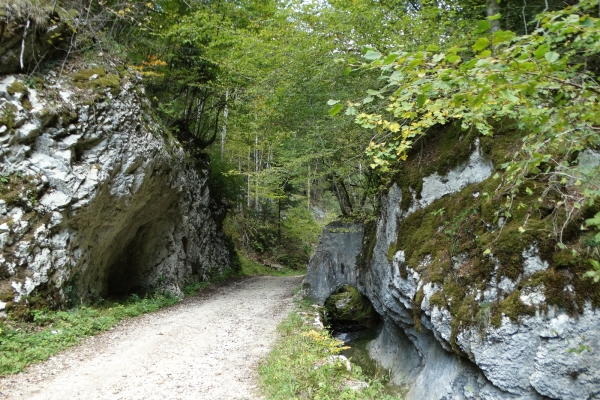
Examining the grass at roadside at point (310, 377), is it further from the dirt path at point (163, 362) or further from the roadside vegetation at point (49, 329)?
the roadside vegetation at point (49, 329)

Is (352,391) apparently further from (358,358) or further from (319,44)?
(319,44)

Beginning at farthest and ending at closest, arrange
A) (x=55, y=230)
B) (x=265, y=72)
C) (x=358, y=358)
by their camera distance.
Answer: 1. (x=265, y=72)
2. (x=358, y=358)
3. (x=55, y=230)

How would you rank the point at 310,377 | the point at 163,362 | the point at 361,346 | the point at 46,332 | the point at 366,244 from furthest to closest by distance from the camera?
the point at 366,244 → the point at 361,346 → the point at 46,332 → the point at 163,362 → the point at 310,377

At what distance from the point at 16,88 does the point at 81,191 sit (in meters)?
2.47

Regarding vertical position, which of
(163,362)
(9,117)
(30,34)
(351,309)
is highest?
(30,34)

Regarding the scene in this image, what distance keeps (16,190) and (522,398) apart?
9.03 m

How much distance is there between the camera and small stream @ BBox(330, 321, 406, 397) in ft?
24.3

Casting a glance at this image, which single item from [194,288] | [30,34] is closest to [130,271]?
[194,288]

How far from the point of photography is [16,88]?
7.58 metres

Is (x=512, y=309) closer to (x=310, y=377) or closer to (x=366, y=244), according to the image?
(x=310, y=377)

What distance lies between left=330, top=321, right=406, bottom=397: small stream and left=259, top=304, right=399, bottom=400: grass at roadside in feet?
6.21

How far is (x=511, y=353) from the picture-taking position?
4523 millimetres

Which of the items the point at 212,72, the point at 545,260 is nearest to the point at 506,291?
the point at 545,260

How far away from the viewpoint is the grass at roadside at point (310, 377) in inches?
181
